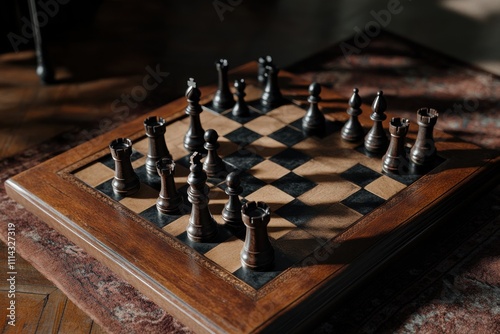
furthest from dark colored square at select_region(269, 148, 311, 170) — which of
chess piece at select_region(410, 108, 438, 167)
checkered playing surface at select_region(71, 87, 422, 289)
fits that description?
chess piece at select_region(410, 108, 438, 167)

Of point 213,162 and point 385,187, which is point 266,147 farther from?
point 385,187

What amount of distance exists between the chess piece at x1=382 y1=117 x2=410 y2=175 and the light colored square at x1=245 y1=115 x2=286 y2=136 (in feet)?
1.36

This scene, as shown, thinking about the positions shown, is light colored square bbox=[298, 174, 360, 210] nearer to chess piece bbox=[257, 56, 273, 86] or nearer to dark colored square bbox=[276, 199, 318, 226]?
dark colored square bbox=[276, 199, 318, 226]

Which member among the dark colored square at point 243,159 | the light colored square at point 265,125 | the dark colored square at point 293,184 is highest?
the light colored square at point 265,125

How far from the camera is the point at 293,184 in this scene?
214 centimetres

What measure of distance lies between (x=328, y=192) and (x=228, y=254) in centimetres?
39

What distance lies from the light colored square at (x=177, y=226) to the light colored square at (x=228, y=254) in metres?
0.13

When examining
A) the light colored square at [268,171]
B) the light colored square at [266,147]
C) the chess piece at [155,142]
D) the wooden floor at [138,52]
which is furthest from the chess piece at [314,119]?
the wooden floor at [138,52]

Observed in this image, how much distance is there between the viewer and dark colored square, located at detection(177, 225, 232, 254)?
1902 mm

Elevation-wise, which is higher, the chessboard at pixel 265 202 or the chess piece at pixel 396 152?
the chess piece at pixel 396 152

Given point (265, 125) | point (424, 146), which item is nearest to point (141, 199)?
point (265, 125)

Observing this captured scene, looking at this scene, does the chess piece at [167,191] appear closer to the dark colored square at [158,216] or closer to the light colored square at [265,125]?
the dark colored square at [158,216]

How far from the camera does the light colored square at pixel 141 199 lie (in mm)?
2062

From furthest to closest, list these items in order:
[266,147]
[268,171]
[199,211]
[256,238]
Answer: [266,147] → [268,171] → [199,211] → [256,238]
